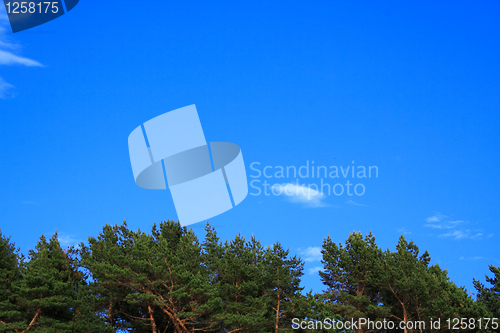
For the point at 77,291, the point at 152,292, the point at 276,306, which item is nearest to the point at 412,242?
the point at 276,306

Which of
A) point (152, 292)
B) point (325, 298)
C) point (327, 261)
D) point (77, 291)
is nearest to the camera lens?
point (152, 292)

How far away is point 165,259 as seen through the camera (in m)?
33.6

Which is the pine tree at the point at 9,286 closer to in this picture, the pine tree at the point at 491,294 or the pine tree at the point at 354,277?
the pine tree at the point at 354,277

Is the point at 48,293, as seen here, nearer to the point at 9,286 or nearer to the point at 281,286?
the point at 9,286

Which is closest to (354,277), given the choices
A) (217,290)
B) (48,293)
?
(217,290)

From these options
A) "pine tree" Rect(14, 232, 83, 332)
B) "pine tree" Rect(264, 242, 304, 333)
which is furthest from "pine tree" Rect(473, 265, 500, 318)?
"pine tree" Rect(14, 232, 83, 332)

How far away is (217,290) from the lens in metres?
33.1

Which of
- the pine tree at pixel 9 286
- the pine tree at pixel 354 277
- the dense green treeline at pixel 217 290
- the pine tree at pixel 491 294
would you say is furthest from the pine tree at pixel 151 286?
the pine tree at pixel 491 294

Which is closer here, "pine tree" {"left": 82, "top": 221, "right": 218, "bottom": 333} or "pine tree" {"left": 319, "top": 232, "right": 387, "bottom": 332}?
"pine tree" {"left": 82, "top": 221, "right": 218, "bottom": 333}

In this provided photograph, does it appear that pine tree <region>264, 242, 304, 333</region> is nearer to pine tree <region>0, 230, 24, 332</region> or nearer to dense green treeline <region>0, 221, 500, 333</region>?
dense green treeline <region>0, 221, 500, 333</region>

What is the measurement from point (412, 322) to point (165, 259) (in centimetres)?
1980

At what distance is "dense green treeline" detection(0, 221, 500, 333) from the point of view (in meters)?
32.6

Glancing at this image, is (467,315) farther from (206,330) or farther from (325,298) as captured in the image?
(206,330)

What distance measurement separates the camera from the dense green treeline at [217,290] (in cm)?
3262
